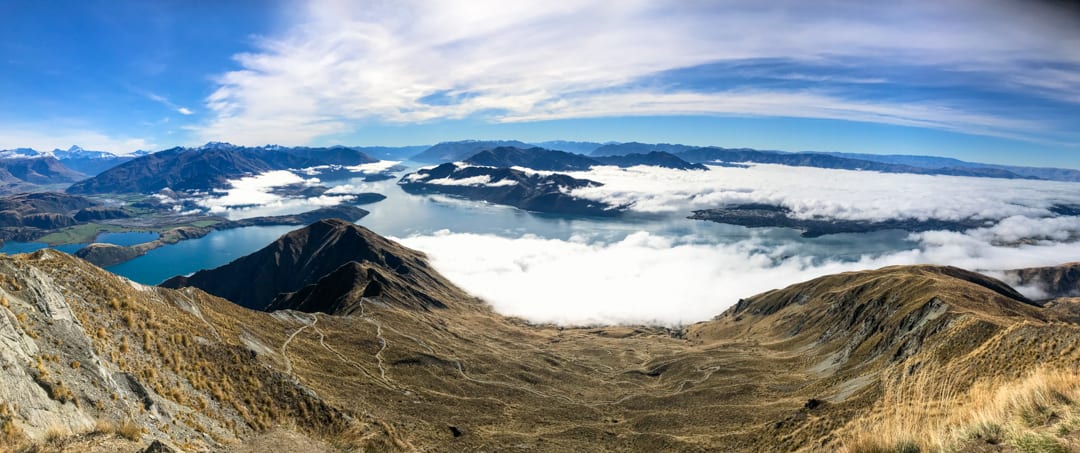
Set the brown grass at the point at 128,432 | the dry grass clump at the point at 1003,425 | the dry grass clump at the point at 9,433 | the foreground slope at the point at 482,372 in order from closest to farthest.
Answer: the dry grass clump at the point at 1003,425 → the dry grass clump at the point at 9,433 → the brown grass at the point at 128,432 → the foreground slope at the point at 482,372

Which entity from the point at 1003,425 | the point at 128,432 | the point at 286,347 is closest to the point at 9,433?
the point at 128,432

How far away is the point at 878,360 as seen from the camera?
6819cm

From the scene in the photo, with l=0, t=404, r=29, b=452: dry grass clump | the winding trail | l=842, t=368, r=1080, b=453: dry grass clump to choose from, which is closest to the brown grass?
l=0, t=404, r=29, b=452: dry grass clump

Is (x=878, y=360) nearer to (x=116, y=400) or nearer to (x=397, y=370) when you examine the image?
(x=397, y=370)

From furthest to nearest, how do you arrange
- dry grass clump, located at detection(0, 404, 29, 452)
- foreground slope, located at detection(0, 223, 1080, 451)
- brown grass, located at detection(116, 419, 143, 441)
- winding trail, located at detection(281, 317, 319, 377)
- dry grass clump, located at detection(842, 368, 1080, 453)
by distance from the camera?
winding trail, located at detection(281, 317, 319, 377)
foreground slope, located at detection(0, 223, 1080, 451)
brown grass, located at detection(116, 419, 143, 441)
dry grass clump, located at detection(0, 404, 29, 452)
dry grass clump, located at detection(842, 368, 1080, 453)

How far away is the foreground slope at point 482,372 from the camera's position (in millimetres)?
18312

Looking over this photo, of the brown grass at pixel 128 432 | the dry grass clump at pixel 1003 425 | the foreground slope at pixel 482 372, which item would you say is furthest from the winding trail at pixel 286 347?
the dry grass clump at pixel 1003 425

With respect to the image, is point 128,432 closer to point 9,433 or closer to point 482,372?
point 9,433

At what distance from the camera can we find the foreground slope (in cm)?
1831

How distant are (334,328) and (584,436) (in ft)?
126

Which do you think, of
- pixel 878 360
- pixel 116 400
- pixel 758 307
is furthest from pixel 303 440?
pixel 758 307

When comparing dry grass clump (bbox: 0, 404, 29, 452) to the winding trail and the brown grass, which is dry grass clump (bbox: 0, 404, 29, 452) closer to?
the brown grass

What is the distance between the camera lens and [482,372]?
6938cm

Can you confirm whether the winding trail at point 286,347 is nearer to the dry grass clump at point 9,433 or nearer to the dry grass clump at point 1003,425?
the dry grass clump at point 9,433
